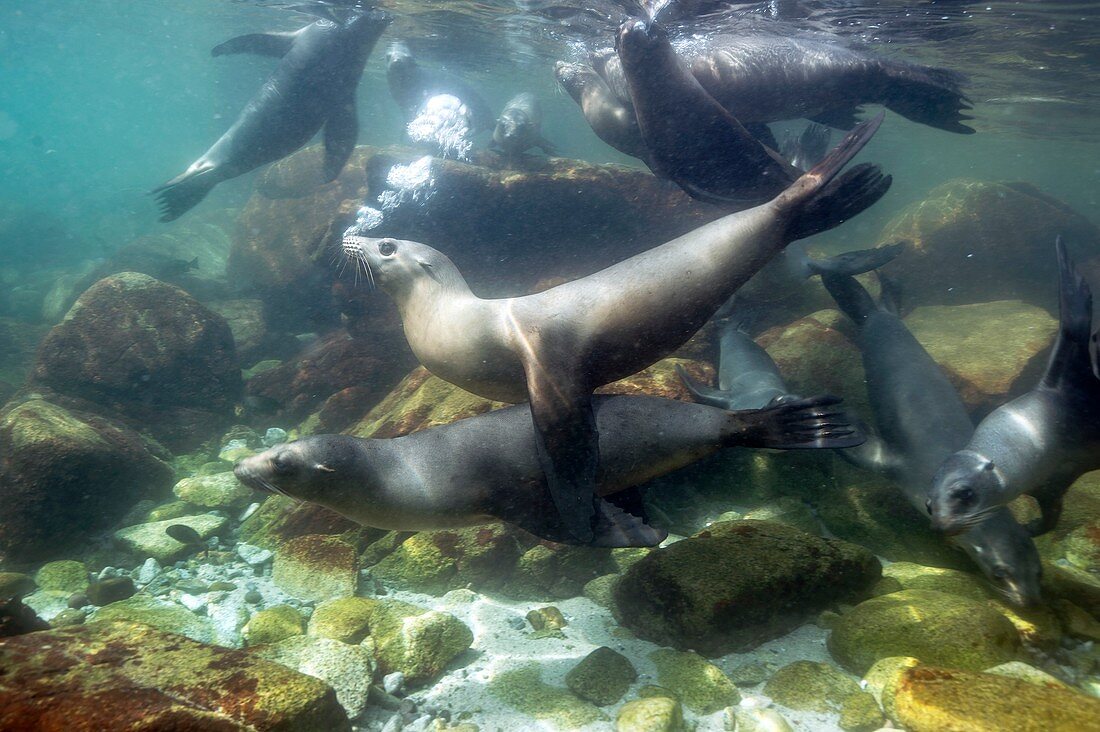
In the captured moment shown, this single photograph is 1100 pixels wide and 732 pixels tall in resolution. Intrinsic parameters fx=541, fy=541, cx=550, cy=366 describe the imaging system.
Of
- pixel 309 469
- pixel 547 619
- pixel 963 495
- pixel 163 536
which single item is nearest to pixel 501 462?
pixel 547 619

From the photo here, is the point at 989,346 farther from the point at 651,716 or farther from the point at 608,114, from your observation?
the point at 651,716

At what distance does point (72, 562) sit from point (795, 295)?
7835mm

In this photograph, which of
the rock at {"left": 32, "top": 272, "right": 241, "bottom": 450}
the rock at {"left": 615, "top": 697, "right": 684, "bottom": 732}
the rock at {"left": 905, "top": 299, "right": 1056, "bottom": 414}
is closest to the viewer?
the rock at {"left": 615, "top": 697, "right": 684, "bottom": 732}

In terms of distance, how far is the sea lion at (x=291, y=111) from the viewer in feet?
27.6

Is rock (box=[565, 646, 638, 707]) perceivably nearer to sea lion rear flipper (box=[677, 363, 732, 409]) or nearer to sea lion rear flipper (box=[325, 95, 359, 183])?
sea lion rear flipper (box=[677, 363, 732, 409])

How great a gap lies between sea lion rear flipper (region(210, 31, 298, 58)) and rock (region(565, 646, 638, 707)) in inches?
435

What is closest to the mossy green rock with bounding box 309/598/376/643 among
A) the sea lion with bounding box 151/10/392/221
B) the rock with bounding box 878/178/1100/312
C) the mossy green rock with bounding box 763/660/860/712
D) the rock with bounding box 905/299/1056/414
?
the mossy green rock with bounding box 763/660/860/712

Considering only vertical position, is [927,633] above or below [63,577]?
above

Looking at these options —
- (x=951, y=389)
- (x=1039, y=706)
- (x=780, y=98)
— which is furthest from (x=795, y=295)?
(x=1039, y=706)

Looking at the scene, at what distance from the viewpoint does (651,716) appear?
7.27 feet

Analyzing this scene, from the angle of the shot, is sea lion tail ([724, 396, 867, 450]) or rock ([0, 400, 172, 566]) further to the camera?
rock ([0, 400, 172, 566])

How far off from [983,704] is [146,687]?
2.96m

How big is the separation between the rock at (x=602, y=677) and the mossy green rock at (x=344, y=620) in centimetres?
123

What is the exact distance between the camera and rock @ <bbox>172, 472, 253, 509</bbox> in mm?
4773
